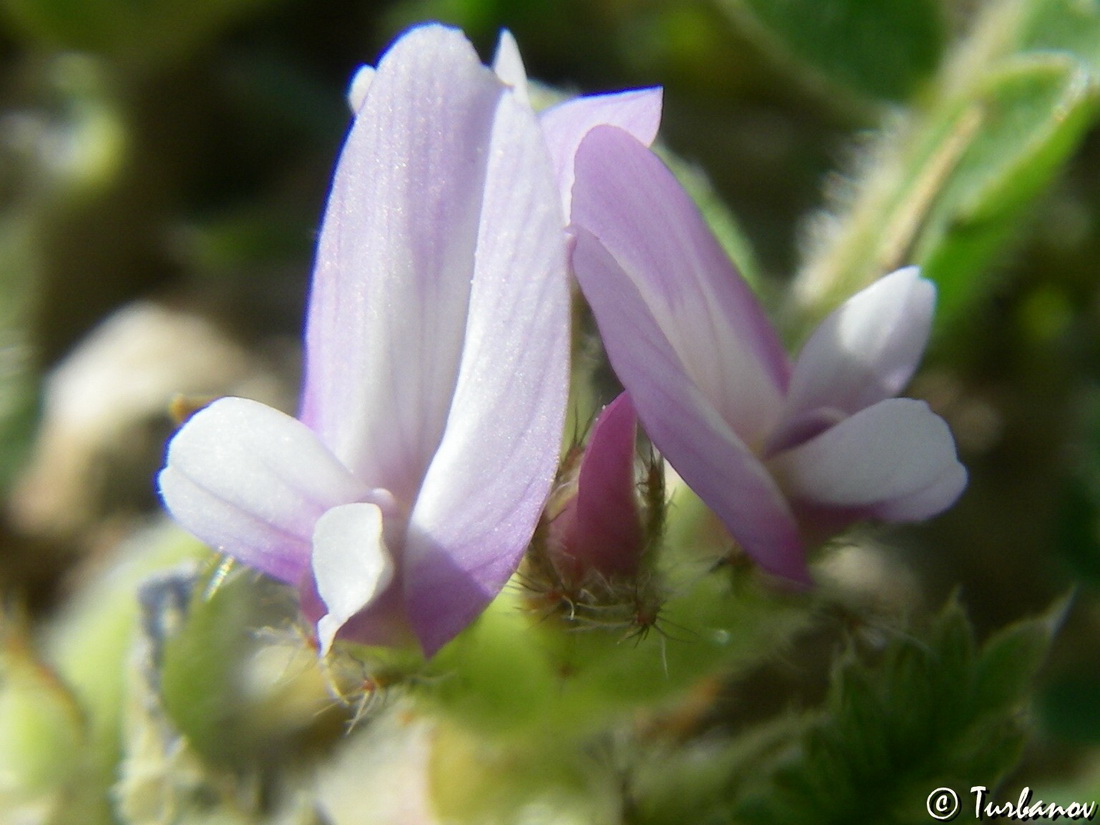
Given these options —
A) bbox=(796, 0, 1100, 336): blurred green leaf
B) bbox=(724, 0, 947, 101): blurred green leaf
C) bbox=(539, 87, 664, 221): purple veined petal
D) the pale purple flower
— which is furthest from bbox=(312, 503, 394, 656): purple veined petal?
bbox=(724, 0, 947, 101): blurred green leaf

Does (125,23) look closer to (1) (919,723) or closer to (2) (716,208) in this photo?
(2) (716,208)

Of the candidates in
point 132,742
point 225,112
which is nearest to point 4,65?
point 225,112

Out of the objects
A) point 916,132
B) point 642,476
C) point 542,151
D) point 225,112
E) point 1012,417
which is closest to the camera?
point 542,151

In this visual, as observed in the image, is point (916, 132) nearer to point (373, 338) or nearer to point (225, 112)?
point (373, 338)

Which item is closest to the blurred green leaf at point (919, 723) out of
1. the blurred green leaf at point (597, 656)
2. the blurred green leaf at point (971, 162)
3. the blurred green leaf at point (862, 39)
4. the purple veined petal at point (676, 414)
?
the blurred green leaf at point (597, 656)

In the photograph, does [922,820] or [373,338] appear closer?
[373,338]

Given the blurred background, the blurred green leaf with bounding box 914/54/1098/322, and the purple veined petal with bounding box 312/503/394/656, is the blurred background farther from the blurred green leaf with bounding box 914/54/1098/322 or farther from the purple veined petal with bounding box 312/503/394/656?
the purple veined petal with bounding box 312/503/394/656
